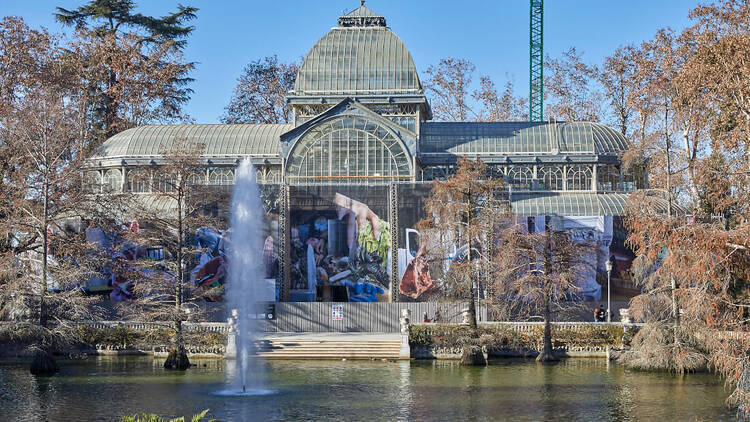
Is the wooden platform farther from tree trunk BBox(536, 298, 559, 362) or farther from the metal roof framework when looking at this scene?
the metal roof framework

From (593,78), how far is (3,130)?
4907cm

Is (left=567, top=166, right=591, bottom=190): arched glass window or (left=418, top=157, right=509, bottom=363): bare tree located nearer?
(left=418, top=157, right=509, bottom=363): bare tree

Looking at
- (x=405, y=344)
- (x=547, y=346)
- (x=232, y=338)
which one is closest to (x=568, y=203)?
(x=547, y=346)

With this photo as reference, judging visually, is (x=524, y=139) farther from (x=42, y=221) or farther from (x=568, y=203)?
(x=42, y=221)

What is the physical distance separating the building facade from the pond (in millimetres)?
13367

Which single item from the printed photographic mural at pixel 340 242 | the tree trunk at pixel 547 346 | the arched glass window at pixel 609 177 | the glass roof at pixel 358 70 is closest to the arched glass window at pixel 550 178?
the arched glass window at pixel 609 177

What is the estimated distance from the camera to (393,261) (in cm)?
5212

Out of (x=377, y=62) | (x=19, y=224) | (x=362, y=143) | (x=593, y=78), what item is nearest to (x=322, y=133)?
(x=362, y=143)

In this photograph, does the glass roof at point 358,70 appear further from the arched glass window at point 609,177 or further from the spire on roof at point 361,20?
the arched glass window at point 609,177

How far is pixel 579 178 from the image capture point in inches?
2266

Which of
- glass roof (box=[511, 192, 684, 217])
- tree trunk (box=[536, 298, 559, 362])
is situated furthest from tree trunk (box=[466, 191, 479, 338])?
glass roof (box=[511, 192, 684, 217])

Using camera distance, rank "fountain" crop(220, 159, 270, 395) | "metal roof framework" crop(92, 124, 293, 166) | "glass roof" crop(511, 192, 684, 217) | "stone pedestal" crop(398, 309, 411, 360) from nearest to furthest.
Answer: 1. "fountain" crop(220, 159, 270, 395)
2. "stone pedestal" crop(398, 309, 411, 360)
3. "glass roof" crop(511, 192, 684, 217)
4. "metal roof framework" crop(92, 124, 293, 166)

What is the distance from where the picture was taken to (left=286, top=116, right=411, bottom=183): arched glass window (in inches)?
2200

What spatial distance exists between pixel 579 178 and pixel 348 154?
600 inches
